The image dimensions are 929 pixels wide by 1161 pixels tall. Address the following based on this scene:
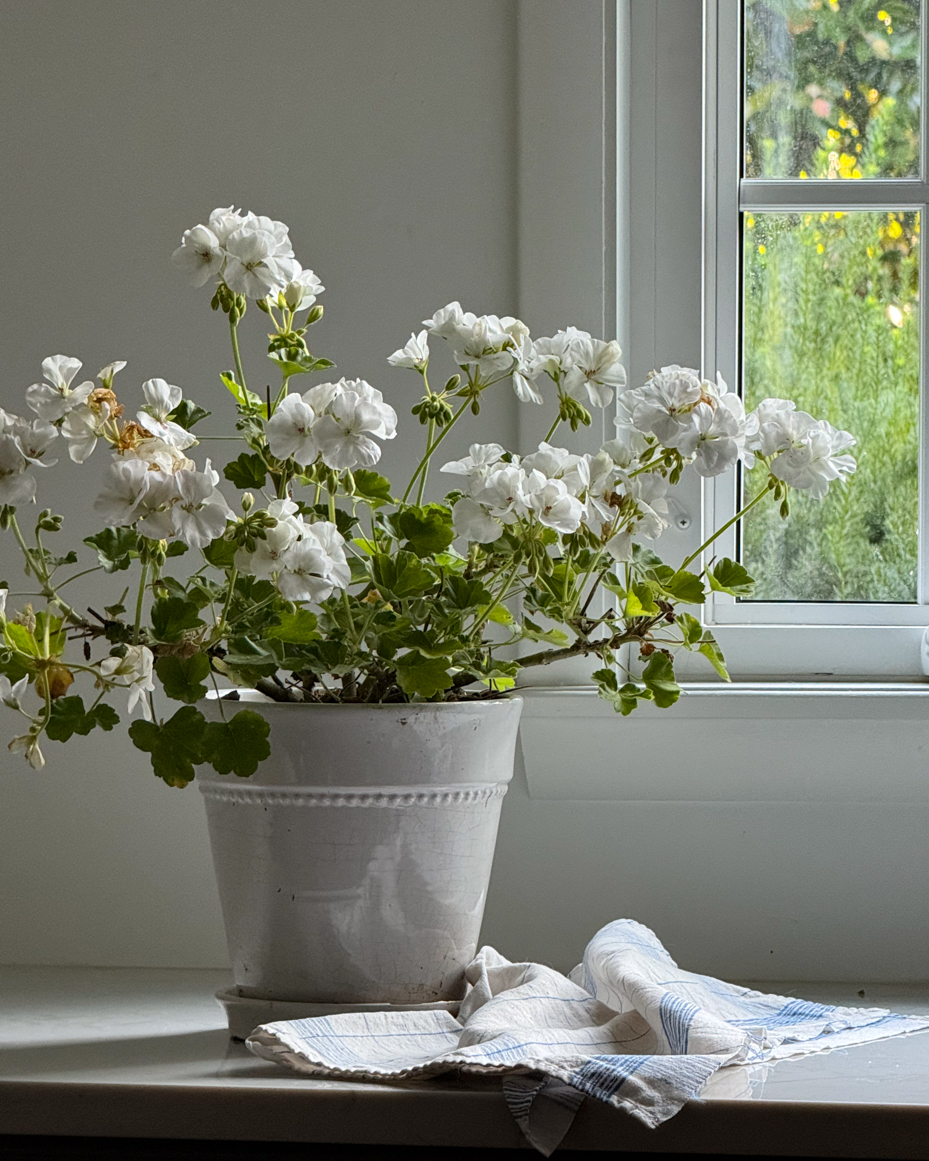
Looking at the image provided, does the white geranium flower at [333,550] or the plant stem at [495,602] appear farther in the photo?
the plant stem at [495,602]

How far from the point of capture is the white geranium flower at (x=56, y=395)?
0.86 m

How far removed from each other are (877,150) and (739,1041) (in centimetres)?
94

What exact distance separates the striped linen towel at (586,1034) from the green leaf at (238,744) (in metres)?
0.17

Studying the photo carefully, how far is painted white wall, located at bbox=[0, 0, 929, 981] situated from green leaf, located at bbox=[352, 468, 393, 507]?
0.33 m

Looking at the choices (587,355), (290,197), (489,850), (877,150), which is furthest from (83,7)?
(489,850)

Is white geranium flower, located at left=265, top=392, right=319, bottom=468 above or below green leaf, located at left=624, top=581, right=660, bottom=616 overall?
above

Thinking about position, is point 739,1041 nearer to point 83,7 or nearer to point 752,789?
point 752,789

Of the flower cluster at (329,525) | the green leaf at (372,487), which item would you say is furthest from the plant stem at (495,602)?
the green leaf at (372,487)

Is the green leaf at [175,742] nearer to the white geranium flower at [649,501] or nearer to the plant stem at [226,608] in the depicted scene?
the plant stem at [226,608]

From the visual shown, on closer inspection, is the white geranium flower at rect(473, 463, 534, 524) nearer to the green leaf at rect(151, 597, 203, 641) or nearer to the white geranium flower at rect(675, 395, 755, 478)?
the white geranium flower at rect(675, 395, 755, 478)

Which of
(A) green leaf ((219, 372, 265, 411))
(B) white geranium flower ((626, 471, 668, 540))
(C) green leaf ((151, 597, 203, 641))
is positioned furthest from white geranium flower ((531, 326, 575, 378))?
(C) green leaf ((151, 597, 203, 641))

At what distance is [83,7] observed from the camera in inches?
51.2

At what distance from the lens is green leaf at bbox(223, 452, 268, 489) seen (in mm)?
906

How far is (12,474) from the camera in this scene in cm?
85
